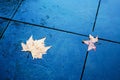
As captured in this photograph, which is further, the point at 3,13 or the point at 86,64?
the point at 3,13

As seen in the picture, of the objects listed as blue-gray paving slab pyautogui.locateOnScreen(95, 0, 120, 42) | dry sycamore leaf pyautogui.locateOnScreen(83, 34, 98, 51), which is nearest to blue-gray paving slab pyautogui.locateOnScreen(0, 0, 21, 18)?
dry sycamore leaf pyautogui.locateOnScreen(83, 34, 98, 51)

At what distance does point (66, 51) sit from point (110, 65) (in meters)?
0.67

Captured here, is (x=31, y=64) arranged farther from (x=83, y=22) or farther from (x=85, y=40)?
(x=83, y=22)

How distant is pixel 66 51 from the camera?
105 inches

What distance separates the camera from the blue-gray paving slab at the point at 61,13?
295 cm

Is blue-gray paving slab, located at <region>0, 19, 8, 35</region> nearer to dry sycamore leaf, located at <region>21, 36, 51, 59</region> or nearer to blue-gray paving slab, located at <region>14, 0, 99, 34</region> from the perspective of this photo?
blue-gray paving slab, located at <region>14, 0, 99, 34</region>

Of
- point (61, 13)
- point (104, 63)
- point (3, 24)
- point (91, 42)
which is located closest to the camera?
point (104, 63)

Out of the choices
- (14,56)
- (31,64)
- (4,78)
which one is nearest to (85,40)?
(31,64)

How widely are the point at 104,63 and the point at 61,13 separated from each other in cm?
114

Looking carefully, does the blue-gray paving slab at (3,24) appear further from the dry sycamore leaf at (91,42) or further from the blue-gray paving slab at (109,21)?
the blue-gray paving slab at (109,21)

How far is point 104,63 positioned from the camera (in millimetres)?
2570

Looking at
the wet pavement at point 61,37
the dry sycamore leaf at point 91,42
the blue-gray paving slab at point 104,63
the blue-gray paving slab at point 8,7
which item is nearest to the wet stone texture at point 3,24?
the wet pavement at point 61,37

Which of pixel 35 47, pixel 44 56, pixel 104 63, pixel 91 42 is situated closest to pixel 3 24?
pixel 35 47

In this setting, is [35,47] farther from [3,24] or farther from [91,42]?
[91,42]
